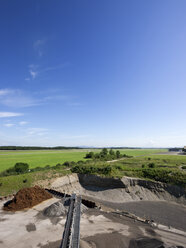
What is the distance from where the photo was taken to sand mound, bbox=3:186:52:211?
2442 cm

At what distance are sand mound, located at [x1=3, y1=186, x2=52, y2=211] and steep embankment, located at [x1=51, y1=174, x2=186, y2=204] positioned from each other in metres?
11.0

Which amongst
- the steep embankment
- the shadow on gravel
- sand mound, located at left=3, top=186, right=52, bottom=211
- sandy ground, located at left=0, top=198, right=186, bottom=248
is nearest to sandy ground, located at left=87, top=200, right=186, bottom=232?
the steep embankment

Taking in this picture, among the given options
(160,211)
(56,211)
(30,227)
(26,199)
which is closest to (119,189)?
(160,211)

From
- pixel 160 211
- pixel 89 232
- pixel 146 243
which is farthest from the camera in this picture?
pixel 160 211

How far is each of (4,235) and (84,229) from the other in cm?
958

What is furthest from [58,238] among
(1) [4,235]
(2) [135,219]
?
(2) [135,219]

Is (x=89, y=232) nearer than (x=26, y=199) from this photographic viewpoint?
Yes

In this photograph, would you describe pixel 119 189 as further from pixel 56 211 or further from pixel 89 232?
pixel 89 232

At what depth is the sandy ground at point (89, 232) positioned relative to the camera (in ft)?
51.7

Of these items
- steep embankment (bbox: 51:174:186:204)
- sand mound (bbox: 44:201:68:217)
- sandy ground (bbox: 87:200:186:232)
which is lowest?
sandy ground (bbox: 87:200:186:232)

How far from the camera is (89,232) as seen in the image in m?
17.8

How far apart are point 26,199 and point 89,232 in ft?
46.1

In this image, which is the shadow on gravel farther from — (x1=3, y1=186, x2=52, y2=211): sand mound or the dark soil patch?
(x1=3, y1=186, x2=52, y2=211): sand mound

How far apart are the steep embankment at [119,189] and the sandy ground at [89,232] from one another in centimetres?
1499
